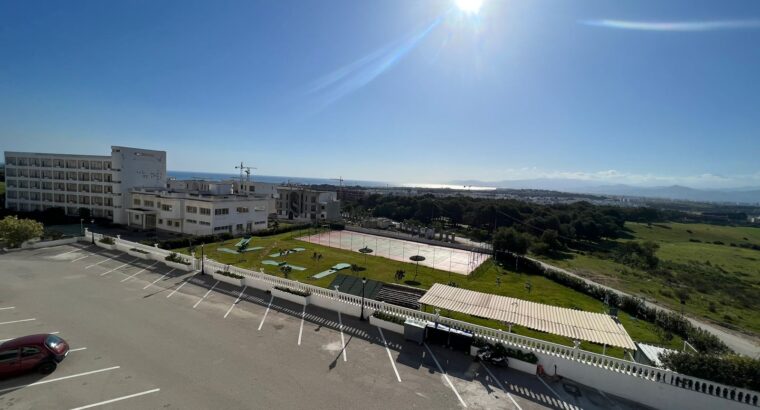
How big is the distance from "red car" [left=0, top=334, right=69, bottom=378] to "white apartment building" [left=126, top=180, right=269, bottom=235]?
33292mm

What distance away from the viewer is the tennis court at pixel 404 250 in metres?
39.3

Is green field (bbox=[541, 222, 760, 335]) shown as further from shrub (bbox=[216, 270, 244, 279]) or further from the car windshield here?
the car windshield

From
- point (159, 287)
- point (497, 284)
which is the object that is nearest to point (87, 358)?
point (159, 287)

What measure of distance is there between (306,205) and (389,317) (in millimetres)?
64563

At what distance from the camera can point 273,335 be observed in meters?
15.7

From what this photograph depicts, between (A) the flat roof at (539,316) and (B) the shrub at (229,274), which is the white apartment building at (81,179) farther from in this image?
(A) the flat roof at (539,316)

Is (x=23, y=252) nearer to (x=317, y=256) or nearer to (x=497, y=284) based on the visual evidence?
(x=317, y=256)

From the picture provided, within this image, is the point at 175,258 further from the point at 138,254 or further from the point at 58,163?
the point at 58,163

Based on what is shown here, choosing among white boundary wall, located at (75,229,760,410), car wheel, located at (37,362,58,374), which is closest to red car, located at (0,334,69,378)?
car wheel, located at (37,362,58,374)

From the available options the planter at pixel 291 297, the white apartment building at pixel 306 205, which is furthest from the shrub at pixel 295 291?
the white apartment building at pixel 306 205

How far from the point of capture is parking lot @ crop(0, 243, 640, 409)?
1120 centimetres

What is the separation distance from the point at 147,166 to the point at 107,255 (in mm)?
31451

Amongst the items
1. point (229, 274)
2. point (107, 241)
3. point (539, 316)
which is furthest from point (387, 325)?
point (107, 241)

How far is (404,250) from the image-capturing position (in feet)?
150
